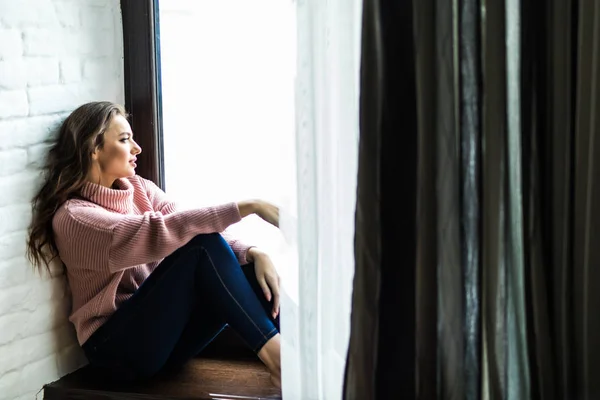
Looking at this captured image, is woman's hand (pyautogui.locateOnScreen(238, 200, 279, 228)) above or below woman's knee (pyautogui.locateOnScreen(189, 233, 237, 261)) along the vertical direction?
above

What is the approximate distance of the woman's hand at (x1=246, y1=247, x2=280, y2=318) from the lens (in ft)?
6.92

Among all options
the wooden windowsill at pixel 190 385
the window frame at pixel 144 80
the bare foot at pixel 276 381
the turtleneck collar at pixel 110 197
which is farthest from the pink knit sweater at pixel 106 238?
the bare foot at pixel 276 381

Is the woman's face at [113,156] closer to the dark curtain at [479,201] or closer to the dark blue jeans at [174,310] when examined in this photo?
the dark blue jeans at [174,310]

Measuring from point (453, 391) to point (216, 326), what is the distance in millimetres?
737

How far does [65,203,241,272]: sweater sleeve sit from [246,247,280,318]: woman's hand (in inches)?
6.8

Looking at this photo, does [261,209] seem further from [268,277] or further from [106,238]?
[106,238]

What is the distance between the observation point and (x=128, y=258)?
6.52ft

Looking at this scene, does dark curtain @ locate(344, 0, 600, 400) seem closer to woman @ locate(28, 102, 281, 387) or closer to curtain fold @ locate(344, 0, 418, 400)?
curtain fold @ locate(344, 0, 418, 400)

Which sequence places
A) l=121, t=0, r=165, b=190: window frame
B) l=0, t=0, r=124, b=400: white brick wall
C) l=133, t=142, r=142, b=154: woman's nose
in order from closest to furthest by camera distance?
l=0, t=0, r=124, b=400: white brick wall, l=133, t=142, r=142, b=154: woman's nose, l=121, t=0, r=165, b=190: window frame

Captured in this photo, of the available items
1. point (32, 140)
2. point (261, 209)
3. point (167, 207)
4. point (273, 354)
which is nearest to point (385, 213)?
point (261, 209)

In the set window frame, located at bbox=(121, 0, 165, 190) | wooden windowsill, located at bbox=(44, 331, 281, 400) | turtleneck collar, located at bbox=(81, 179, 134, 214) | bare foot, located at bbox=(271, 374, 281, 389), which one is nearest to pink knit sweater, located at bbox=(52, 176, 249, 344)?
turtleneck collar, located at bbox=(81, 179, 134, 214)

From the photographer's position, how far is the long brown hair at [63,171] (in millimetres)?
2016

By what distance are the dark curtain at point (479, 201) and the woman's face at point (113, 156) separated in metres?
0.71

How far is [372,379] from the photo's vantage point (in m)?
→ 1.69
